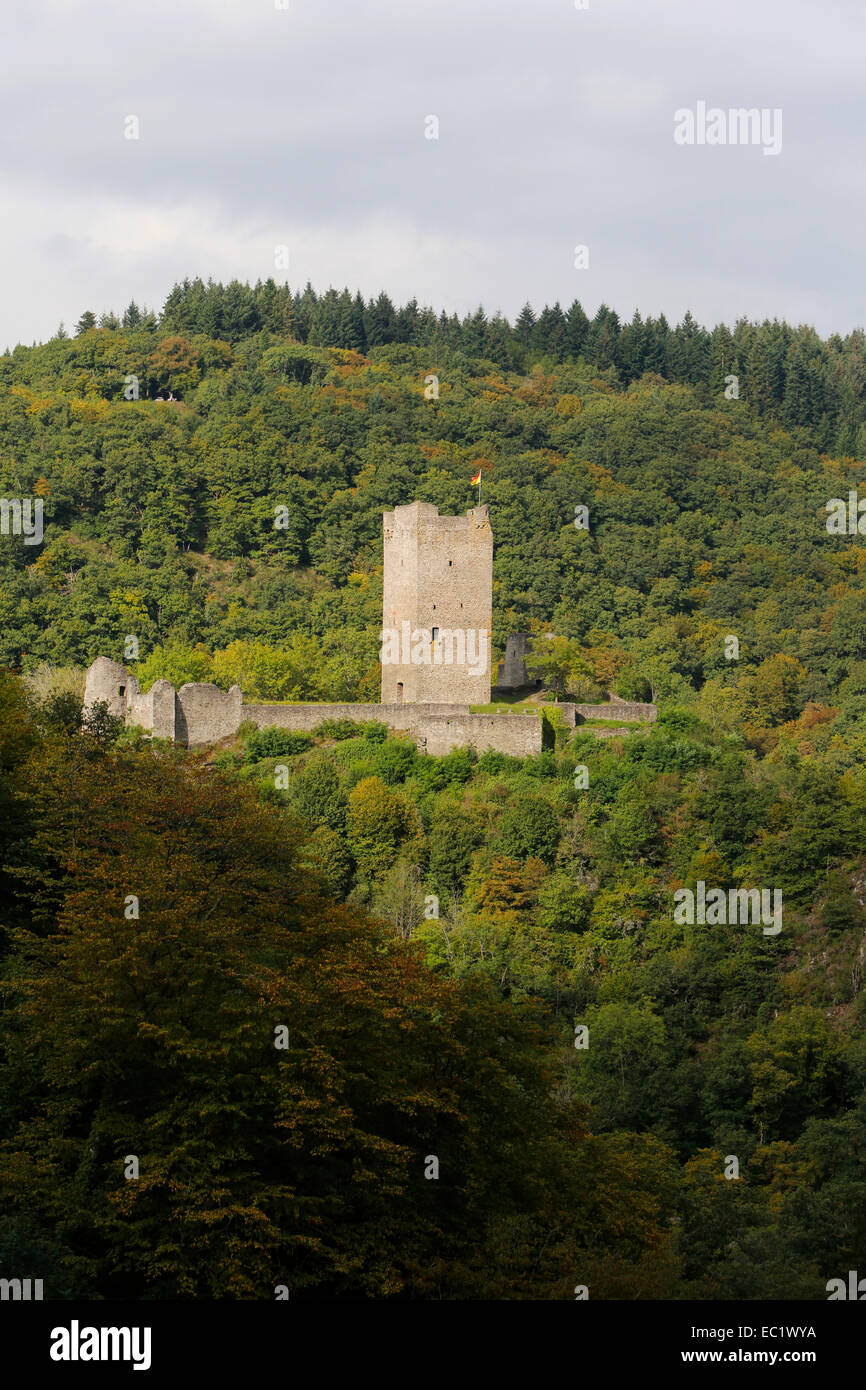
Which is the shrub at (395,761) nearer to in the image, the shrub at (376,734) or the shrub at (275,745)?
the shrub at (376,734)

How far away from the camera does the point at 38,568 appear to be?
83.4 m

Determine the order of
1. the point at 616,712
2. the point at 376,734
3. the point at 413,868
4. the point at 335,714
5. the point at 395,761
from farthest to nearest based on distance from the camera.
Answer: the point at 616,712, the point at 335,714, the point at 376,734, the point at 395,761, the point at 413,868

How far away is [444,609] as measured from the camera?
50.2 metres

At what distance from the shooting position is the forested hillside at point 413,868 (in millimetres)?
22219

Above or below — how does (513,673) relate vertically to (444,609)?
below

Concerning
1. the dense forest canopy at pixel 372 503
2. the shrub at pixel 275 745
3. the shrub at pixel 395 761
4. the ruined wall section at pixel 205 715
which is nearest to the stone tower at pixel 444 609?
the shrub at pixel 395 761

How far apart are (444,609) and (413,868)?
767 cm

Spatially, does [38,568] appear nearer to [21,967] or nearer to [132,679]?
[132,679]

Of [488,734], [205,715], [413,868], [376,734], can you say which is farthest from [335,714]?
[413,868]

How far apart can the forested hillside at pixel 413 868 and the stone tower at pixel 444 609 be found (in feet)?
8.61

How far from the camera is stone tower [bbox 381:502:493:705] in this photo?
50000 millimetres

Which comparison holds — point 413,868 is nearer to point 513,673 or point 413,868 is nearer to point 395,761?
point 395,761

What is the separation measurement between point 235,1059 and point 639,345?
114 meters
